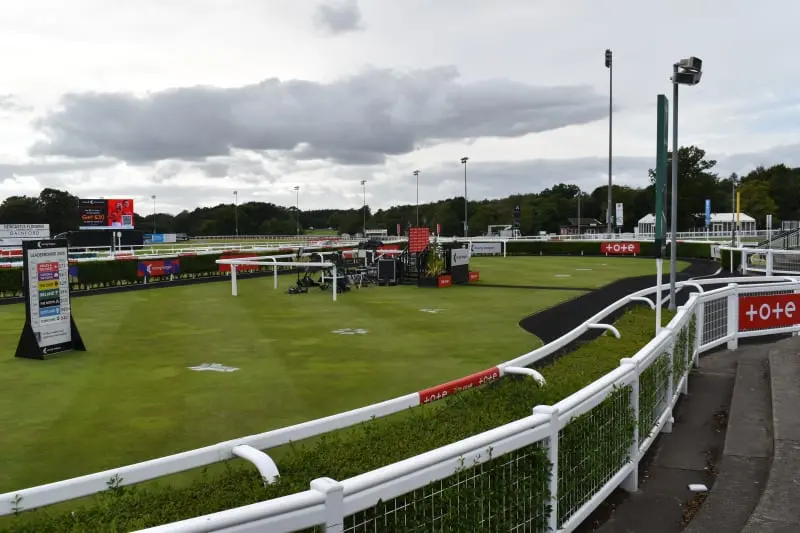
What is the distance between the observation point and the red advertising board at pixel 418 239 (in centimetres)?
2994

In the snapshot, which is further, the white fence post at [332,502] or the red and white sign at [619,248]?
the red and white sign at [619,248]

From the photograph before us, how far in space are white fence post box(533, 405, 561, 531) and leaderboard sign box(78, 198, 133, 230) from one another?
55.7 metres

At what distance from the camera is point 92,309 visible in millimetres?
22125

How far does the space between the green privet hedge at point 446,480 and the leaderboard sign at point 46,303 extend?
8.78 m

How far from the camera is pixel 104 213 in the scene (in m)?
54.8

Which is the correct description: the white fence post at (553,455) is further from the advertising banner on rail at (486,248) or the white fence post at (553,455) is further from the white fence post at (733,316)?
the advertising banner on rail at (486,248)

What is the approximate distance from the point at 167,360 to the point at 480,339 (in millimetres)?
6893

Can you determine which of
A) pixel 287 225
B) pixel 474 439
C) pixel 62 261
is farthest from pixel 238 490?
pixel 287 225

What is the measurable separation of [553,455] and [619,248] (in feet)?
171

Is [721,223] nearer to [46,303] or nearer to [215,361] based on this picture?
[215,361]

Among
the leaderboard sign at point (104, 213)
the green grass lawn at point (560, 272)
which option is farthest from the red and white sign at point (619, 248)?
the leaderboard sign at point (104, 213)

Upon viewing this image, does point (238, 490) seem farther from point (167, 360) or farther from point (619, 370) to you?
point (167, 360)

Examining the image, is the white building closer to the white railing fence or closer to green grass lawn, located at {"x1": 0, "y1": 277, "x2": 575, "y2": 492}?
the white railing fence

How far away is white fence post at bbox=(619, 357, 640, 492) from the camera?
6336 millimetres
